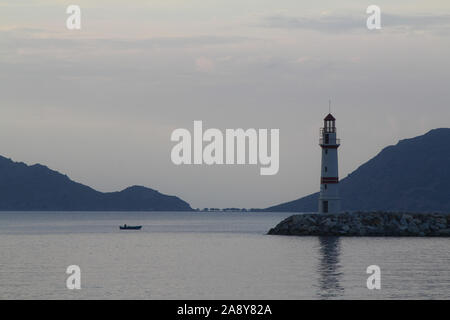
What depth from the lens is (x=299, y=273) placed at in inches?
2254

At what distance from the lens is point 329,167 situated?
313 ft

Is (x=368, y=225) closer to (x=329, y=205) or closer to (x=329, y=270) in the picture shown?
(x=329, y=205)

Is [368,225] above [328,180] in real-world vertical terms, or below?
below

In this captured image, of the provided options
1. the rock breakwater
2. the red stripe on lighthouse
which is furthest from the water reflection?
the rock breakwater

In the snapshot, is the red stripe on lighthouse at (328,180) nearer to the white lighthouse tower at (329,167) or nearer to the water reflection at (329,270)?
the white lighthouse tower at (329,167)

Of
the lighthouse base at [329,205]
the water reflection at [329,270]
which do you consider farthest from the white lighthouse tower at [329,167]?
the water reflection at [329,270]

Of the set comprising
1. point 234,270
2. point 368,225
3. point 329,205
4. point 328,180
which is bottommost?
point 234,270

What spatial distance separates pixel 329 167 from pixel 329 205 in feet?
17.3

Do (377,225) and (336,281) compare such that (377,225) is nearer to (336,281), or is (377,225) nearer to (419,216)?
(419,216)

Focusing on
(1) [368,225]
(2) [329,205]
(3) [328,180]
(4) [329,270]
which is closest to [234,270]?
(4) [329,270]

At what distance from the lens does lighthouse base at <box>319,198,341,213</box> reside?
97.3 m

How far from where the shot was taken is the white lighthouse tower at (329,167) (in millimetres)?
95375
